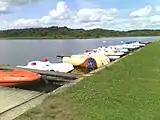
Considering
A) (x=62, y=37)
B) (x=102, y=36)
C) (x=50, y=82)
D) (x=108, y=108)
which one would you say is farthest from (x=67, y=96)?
(x=102, y=36)

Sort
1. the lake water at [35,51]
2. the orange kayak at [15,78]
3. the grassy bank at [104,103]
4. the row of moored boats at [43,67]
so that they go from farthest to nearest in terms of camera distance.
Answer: the lake water at [35,51]
the row of moored boats at [43,67]
the orange kayak at [15,78]
the grassy bank at [104,103]

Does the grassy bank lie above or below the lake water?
above

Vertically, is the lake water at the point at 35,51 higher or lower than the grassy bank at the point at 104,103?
lower

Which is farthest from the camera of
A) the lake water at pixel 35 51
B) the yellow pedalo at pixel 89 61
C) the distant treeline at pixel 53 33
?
the distant treeline at pixel 53 33

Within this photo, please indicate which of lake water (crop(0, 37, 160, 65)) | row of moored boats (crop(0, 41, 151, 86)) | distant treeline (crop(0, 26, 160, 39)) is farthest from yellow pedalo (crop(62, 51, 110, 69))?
distant treeline (crop(0, 26, 160, 39))

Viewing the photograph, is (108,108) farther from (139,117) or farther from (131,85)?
(131,85)

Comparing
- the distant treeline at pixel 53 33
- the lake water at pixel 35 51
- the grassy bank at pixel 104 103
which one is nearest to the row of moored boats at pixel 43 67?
the grassy bank at pixel 104 103

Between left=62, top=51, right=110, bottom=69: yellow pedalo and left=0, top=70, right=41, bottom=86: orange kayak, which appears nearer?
left=0, top=70, right=41, bottom=86: orange kayak

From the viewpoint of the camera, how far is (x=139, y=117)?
238 inches

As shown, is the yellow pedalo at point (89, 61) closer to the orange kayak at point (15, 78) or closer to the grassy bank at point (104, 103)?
the orange kayak at point (15, 78)

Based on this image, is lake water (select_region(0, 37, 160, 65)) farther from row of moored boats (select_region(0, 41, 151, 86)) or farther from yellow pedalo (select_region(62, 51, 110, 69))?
row of moored boats (select_region(0, 41, 151, 86))

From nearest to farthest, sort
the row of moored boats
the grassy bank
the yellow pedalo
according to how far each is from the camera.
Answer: the grassy bank
the row of moored boats
the yellow pedalo

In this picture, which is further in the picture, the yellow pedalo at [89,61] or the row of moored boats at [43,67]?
the yellow pedalo at [89,61]

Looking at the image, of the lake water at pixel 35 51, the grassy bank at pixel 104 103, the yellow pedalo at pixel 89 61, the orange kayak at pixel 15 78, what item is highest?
the grassy bank at pixel 104 103
